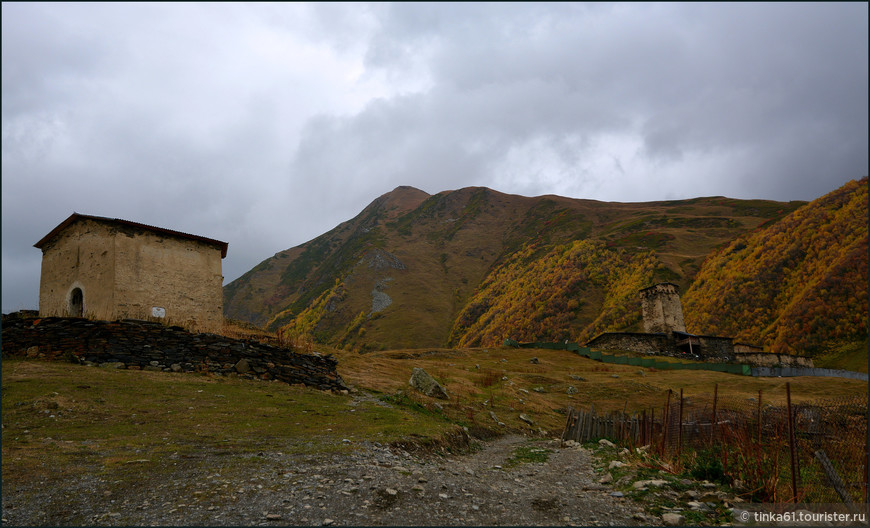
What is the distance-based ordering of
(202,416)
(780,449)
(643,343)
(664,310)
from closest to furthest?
(780,449) → (202,416) → (643,343) → (664,310)

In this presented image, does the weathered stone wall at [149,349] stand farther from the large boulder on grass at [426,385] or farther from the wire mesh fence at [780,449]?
the wire mesh fence at [780,449]

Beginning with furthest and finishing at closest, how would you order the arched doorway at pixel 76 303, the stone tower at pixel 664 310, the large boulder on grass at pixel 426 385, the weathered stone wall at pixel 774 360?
1. the stone tower at pixel 664 310
2. the weathered stone wall at pixel 774 360
3. the large boulder on grass at pixel 426 385
4. the arched doorway at pixel 76 303

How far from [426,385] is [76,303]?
59.7 feet

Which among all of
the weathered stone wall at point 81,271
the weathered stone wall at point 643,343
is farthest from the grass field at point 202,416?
the weathered stone wall at point 643,343

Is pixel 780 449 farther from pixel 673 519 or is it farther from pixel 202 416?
pixel 202 416

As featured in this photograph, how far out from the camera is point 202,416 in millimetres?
13516

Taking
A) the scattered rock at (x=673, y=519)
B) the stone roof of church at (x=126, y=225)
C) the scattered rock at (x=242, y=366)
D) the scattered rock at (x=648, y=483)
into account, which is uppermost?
the stone roof of church at (x=126, y=225)

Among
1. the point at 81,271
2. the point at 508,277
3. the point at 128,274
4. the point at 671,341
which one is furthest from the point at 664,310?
the point at 508,277

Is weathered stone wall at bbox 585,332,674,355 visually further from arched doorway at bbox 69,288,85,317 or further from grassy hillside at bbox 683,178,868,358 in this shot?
arched doorway at bbox 69,288,85,317

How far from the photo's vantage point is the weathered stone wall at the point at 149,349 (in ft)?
58.2

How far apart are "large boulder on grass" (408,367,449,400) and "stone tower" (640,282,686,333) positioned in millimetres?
52388

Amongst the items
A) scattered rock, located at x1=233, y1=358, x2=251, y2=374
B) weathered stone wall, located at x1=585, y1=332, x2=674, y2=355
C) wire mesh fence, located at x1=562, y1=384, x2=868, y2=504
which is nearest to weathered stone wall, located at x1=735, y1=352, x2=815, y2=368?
weathered stone wall, located at x1=585, y1=332, x2=674, y2=355

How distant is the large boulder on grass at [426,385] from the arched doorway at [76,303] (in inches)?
668

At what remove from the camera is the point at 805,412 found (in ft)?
47.4
